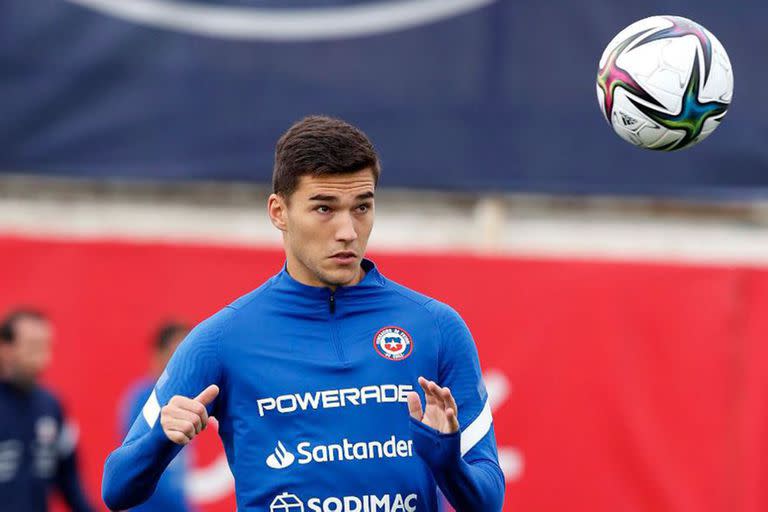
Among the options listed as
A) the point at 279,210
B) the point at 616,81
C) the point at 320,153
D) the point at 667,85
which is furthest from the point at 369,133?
the point at 320,153

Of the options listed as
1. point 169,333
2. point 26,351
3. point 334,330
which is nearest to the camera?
point 334,330

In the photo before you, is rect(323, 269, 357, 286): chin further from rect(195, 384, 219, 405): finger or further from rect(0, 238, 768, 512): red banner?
rect(0, 238, 768, 512): red banner

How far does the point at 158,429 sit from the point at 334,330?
582mm

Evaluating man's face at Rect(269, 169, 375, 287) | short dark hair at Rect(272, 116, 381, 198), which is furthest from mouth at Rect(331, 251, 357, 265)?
short dark hair at Rect(272, 116, 381, 198)

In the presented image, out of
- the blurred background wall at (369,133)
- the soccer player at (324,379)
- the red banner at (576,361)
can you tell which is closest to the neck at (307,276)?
the soccer player at (324,379)

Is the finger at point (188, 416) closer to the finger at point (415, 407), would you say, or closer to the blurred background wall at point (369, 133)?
the finger at point (415, 407)

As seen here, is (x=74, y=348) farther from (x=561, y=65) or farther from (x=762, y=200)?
(x=762, y=200)

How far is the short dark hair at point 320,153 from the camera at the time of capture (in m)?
3.67

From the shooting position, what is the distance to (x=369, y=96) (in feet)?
30.8

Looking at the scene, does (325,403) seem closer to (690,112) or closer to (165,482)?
(690,112)

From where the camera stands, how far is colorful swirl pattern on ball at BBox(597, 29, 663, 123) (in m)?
4.62

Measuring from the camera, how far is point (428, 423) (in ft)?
11.1

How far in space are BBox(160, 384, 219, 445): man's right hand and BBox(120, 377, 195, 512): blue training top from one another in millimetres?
4133

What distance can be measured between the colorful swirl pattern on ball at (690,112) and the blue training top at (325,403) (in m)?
1.31
